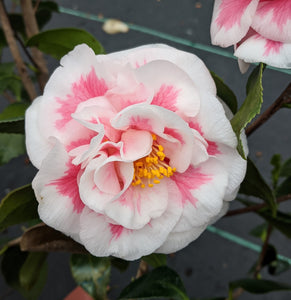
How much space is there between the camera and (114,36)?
1938mm

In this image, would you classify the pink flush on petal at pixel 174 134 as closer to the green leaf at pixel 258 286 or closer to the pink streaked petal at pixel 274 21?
the pink streaked petal at pixel 274 21

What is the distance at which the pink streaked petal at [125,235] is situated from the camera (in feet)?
1.50

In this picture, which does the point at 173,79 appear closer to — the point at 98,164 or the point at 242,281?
the point at 98,164

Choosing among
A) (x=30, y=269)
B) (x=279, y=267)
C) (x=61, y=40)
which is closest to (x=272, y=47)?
(x=61, y=40)

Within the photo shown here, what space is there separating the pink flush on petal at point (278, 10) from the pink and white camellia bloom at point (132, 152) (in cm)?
9

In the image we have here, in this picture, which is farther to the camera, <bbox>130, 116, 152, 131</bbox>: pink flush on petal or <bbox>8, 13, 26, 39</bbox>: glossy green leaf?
<bbox>8, 13, 26, 39</bbox>: glossy green leaf

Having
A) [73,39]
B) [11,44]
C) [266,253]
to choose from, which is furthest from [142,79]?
[266,253]

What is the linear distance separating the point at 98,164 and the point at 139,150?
0.15ft

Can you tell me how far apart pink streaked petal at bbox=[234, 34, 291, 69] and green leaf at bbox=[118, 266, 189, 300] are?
1.35 feet

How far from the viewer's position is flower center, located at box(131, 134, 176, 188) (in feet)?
1.50

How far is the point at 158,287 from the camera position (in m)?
0.71

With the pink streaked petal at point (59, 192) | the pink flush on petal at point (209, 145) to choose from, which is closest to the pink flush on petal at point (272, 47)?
the pink flush on petal at point (209, 145)

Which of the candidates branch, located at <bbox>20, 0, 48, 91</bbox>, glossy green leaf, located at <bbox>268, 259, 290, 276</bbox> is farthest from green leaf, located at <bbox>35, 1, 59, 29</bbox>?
glossy green leaf, located at <bbox>268, 259, 290, 276</bbox>

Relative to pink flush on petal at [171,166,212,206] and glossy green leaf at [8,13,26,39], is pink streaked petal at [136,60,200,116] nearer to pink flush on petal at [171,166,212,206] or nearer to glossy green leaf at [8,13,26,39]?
pink flush on petal at [171,166,212,206]
